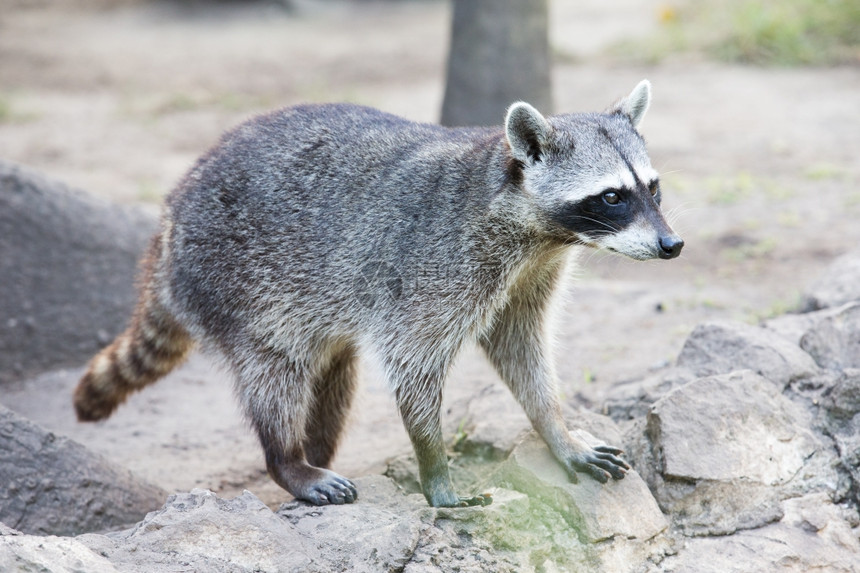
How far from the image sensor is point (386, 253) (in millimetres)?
4152

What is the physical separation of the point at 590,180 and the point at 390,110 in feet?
26.5

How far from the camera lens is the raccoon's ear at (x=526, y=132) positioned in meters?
3.83

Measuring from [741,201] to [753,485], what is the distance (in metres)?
5.07

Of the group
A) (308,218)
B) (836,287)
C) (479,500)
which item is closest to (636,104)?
(308,218)

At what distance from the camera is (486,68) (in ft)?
29.6

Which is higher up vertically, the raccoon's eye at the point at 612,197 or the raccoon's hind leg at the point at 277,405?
the raccoon's eye at the point at 612,197

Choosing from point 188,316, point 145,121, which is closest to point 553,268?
A: point 188,316

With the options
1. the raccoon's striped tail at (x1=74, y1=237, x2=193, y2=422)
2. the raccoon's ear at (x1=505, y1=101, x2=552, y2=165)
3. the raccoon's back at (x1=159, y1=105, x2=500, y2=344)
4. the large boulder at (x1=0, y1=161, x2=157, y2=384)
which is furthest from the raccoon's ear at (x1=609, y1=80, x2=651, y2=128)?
the large boulder at (x1=0, y1=161, x2=157, y2=384)

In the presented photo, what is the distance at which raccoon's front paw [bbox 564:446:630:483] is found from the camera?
3.90 m

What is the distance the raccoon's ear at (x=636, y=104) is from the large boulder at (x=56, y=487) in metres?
2.83

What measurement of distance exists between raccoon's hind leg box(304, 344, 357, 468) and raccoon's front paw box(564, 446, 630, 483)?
4.20ft

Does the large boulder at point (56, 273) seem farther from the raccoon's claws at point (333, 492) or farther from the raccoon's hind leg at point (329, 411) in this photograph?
the raccoon's claws at point (333, 492)

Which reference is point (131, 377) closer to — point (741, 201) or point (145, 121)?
point (741, 201)

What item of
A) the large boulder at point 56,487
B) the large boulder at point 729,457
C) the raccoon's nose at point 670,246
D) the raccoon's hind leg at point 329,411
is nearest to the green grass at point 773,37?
the large boulder at point 729,457
